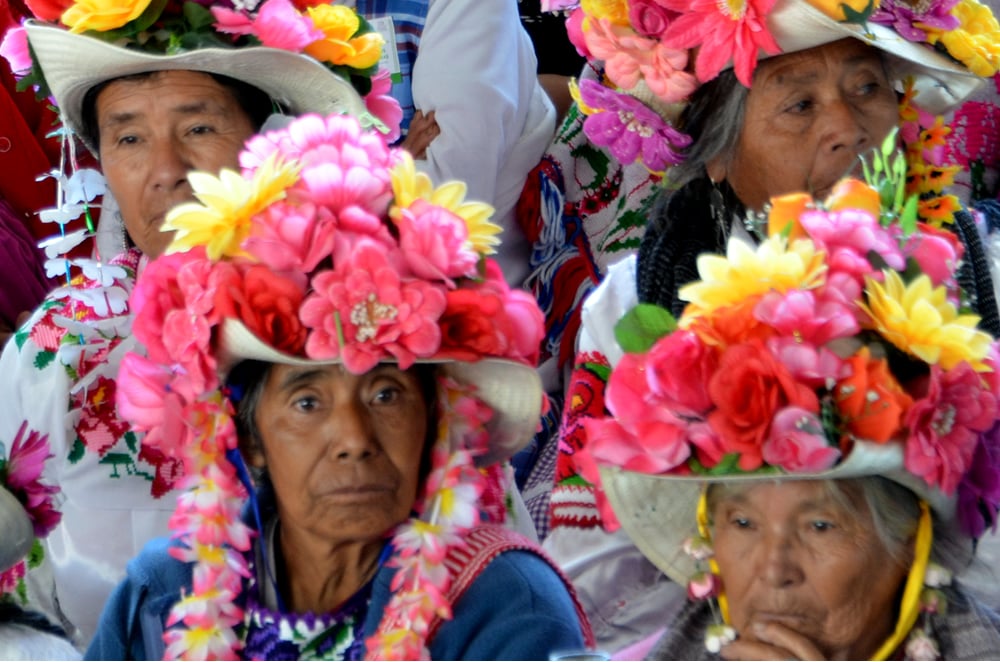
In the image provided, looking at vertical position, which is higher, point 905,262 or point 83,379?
point 905,262

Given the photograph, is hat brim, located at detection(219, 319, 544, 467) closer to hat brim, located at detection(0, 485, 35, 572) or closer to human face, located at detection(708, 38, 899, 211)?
hat brim, located at detection(0, 485, 35, 572)

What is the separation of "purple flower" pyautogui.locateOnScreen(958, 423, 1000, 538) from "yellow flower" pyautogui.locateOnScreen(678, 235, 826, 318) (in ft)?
1.39

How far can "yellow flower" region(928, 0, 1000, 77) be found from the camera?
4207 millimetres

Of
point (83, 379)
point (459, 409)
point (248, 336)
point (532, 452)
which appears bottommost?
point (532, 452)

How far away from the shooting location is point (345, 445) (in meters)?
3.36

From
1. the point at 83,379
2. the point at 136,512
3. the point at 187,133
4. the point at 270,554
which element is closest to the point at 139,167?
the point at 187,133

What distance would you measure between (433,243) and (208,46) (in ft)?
3.35

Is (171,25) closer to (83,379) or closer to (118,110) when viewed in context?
(118,110)

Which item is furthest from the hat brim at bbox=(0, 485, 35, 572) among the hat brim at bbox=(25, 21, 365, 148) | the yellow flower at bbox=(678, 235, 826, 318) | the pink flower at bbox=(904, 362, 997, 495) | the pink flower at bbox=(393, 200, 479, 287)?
the pink flower at bbox=(904, 362, 997, 495)

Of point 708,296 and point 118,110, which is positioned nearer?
point 708,296

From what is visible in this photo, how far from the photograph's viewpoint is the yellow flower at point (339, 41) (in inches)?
164

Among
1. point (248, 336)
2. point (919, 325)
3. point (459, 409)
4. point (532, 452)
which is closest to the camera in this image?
point (919, 325)

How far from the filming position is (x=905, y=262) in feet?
10.1

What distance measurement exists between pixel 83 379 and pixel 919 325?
217cm
